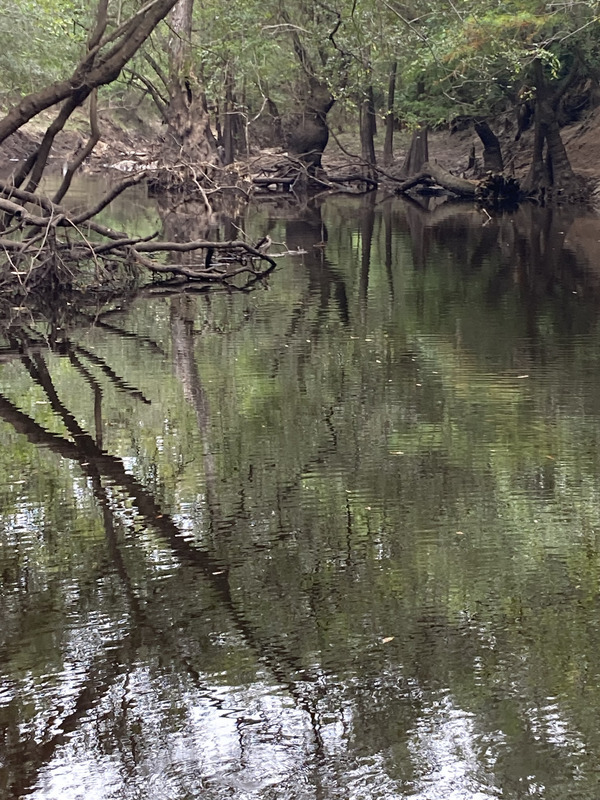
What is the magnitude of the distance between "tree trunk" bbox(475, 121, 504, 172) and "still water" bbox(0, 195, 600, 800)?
3292cm

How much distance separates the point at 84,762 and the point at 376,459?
4157 millimetres

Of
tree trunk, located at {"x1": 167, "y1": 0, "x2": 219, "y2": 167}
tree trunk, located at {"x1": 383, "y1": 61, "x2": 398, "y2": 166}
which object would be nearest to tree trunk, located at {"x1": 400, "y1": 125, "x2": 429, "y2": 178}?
tree trunk, located at {"x1": 383, "y1": 61, "x2": 398, "y2": 166}

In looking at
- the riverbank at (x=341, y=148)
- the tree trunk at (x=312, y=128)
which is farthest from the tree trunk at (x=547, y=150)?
the tree trunk at (x=312, y=128)

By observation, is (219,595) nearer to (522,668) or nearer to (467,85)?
(522,668)

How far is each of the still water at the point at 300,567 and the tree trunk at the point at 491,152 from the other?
108 feet

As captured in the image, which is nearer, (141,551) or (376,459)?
(141,551)

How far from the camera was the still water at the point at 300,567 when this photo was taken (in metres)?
4.12

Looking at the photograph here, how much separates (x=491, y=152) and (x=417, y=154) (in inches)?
143

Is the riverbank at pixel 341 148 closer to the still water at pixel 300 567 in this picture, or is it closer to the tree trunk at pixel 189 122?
the tree trunk at pixel 189 122

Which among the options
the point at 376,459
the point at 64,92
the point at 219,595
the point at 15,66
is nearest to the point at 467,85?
the point at 15,66

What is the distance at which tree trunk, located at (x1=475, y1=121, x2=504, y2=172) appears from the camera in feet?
145

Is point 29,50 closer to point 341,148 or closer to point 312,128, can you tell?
point 341,148

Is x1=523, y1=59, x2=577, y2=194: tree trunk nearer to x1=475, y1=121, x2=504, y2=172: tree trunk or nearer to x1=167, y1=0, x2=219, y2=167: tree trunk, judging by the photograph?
x1=475, y1=121, x2=504, y2=172: tree trunk

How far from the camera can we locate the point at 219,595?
557 centimetres
